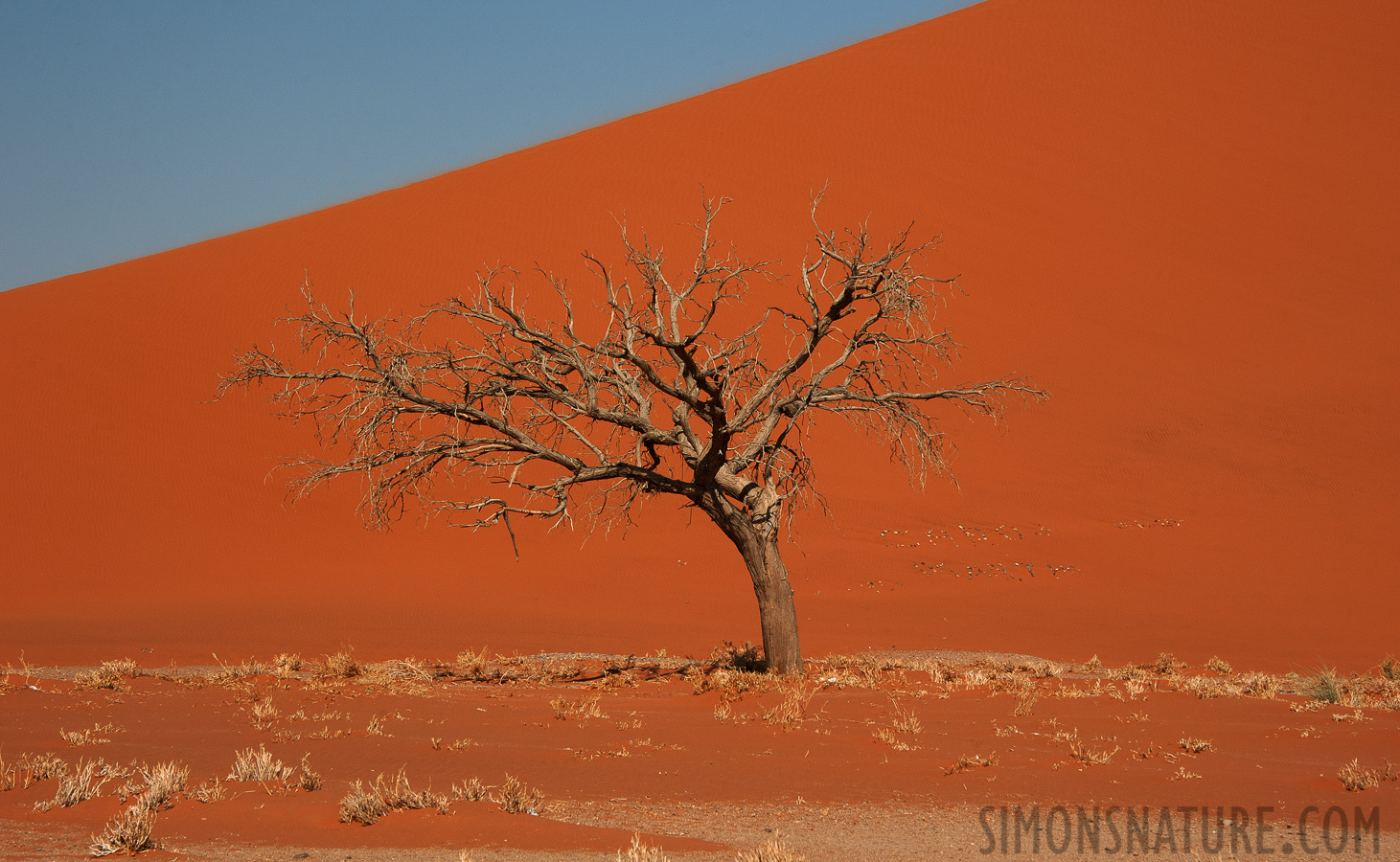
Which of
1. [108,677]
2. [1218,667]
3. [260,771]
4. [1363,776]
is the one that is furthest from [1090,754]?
[108,677]

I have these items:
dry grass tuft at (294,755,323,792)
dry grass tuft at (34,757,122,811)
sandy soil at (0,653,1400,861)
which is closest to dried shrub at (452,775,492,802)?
sandy soil at (0,653,1400,861)

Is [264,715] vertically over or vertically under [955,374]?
under

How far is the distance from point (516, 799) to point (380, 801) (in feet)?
2.04

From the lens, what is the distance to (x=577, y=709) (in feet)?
25.1

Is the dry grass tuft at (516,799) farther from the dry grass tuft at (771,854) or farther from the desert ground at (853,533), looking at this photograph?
the dry grass tuft at (771,854)

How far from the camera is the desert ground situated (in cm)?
554

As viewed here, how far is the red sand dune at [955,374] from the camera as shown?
583 inches

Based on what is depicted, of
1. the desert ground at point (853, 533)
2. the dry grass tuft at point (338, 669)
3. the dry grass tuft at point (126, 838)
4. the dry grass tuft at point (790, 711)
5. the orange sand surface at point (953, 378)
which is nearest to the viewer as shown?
the dry grass tuft at point (126, 838)

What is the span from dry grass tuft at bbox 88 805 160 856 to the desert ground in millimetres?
193

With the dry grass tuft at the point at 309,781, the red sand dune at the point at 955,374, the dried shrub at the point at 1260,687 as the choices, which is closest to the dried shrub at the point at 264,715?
the dry grass tuft at the point at 309,781

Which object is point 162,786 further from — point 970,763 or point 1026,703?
point 1026,703

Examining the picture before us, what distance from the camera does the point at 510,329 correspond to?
8.59m

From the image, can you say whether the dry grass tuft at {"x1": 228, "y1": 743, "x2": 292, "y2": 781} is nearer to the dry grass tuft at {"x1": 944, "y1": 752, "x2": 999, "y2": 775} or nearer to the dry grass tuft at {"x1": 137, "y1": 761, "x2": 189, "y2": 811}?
the dry grass tuft at {"x1": 137, "y1": 761, "x2": 189, "y2": 811}

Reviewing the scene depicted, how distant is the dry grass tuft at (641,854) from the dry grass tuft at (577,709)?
3.27m
